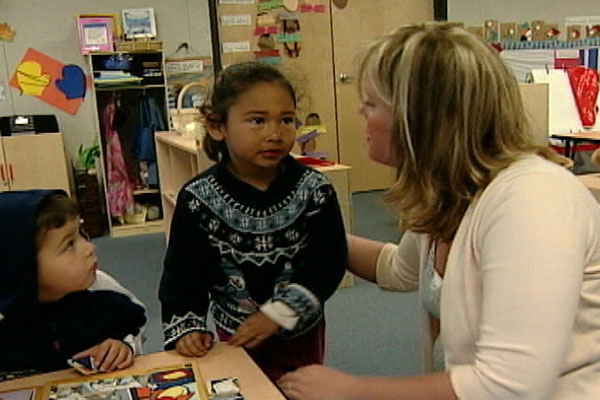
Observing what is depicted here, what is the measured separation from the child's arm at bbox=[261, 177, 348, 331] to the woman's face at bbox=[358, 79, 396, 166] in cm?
37

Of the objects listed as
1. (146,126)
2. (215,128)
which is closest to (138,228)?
Result: (146,126)

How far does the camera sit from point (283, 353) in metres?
1.48

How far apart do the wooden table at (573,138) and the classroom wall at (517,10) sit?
2015 millimetres

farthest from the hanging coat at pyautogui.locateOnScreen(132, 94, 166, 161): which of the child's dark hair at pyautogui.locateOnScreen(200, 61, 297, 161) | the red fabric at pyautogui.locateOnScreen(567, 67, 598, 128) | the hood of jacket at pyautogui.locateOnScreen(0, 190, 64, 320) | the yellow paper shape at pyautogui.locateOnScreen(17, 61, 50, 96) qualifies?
the hood of jacket at pyautogui.locateOnScreen(0, 190, 64, 320)

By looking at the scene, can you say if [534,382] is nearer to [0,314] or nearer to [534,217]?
[534,217]

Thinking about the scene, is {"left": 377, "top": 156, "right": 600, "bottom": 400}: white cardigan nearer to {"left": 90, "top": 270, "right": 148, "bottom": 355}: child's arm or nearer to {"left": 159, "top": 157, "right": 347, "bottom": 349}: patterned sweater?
{"left": 159, "top": 157, "right": 347, "bottom": 349}: patterned sweater

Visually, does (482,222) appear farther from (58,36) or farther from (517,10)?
(517,10)

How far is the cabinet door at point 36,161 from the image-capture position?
189 inches

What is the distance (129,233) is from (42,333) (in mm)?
4132

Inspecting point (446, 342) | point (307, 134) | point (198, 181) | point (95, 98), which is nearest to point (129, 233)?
point (95, 98)

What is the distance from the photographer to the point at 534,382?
0.86 metres

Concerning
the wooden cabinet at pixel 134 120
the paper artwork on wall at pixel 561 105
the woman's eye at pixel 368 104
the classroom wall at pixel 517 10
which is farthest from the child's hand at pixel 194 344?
the classroom wall at pixel 517 10

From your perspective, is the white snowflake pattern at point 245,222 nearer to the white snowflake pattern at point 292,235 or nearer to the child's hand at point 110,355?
the white snowflake pattern at point 292,235

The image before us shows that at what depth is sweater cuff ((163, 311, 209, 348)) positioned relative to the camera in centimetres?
127
